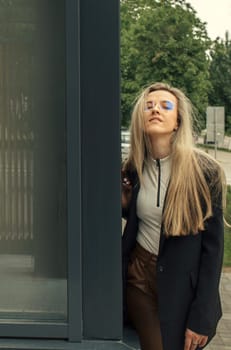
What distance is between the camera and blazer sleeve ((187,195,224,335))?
87.7 inches

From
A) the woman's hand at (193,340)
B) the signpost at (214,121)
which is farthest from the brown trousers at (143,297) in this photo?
the signpost at (214,121)

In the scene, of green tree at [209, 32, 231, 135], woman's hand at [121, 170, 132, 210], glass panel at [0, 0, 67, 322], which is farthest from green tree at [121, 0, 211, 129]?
green tree at [209, 32, 231, 135]

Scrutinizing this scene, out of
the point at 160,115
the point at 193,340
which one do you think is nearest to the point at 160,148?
the point at 160,115

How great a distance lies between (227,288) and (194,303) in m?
5.02

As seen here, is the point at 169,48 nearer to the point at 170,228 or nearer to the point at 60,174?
the point at 170,228

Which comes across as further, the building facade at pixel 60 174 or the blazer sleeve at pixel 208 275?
the blazer sleeve at pixel 208 275

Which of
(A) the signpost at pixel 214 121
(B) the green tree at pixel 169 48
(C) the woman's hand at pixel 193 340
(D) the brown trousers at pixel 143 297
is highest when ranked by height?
(B) the green tree at pixel 169 48

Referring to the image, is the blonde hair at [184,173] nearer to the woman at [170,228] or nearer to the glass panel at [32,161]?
the woman at [170,228]

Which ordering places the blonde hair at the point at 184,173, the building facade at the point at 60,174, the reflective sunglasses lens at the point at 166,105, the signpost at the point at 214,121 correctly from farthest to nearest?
the signpost at the point at 214,121
the reflective sunglasses lens at the point at 166,105
the blonde hair at the point at 184,173
the building facade at the point at 60,174

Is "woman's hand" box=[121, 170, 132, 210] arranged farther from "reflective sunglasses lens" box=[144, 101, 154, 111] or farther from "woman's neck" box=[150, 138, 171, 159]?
"reflective sunglasses lens" box=[144, 101, 154, 111]

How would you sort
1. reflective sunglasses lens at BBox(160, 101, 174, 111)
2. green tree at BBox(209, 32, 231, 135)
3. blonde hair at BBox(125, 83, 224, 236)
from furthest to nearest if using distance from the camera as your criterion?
1. green tree at BBox(209, 32, 231, 135)
2. reflective sunglasses lens at BBox(160, 101, 174, 111)
3. blonde hair at BBox(125, 83, 224, 236)

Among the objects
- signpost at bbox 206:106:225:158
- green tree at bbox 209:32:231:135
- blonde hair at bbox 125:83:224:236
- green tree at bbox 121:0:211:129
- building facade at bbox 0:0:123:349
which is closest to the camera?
building facade at bbox 0:0:123:349

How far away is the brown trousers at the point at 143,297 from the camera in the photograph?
235cm

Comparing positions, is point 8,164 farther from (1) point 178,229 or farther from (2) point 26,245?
(1) point 178,229
